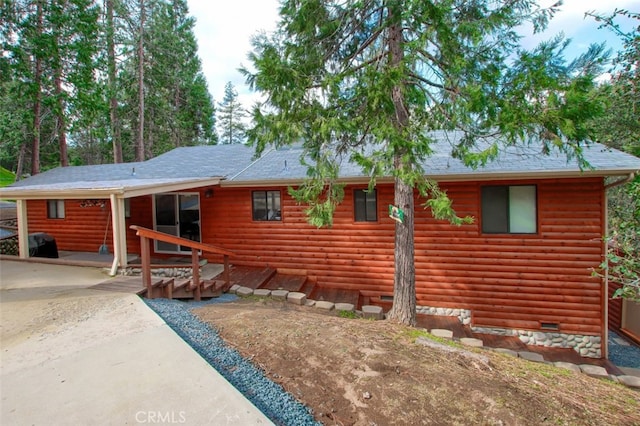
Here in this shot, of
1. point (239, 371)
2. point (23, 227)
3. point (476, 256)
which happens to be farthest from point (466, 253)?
point (23, 227)

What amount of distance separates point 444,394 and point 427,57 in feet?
15.1

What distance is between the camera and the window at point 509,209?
21.4ft

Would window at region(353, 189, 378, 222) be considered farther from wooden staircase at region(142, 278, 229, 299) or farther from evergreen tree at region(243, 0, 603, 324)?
wooden staircase at region(142, 278, 229, 299)

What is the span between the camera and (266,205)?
8305mm

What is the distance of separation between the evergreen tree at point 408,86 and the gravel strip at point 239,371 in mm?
2250

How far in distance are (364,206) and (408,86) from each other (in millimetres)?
3064

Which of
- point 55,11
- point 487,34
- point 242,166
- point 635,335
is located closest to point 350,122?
point 487,34

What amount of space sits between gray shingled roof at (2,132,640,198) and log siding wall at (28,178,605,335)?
0.41 meters

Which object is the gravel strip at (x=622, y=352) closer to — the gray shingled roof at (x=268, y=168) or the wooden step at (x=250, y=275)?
the gray shingled roof at (x=268, y=168)

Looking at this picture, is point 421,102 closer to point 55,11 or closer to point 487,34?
point 487,34

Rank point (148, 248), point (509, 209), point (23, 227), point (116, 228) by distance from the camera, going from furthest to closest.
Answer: point (23, 227), point (509, 209), point (116, 228), point (148, 248)

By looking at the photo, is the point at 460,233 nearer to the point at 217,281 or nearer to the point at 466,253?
the point at 466,253

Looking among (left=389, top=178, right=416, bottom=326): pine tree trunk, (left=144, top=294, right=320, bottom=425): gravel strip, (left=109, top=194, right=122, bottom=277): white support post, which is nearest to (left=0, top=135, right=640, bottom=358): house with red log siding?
(left=109, top=194, right=122, bottom=277): white support post

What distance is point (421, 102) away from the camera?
4.79 metres
